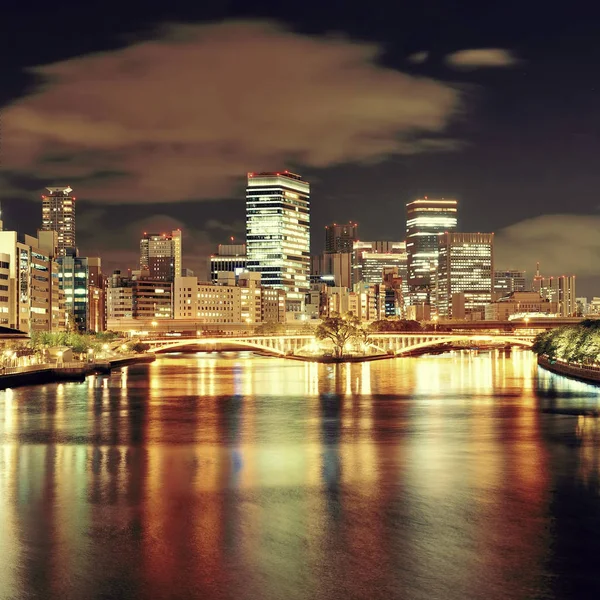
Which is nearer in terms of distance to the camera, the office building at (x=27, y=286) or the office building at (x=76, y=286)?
the office building at (x=27, y=286)

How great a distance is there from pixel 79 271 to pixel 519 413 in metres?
139

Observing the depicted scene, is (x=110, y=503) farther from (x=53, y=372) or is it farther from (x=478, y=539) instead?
(x=53, y=372)

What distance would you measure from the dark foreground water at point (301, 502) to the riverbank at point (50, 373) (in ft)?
67.4

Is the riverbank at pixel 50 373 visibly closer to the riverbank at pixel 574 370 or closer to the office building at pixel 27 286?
the office building at pixel 27 286

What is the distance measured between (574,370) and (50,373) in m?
48.9

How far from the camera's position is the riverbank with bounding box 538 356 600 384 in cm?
7650

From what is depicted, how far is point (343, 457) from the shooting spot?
1510 inches

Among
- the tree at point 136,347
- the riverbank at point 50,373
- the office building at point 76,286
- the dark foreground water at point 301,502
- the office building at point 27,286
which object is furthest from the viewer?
the office building at point 76,286

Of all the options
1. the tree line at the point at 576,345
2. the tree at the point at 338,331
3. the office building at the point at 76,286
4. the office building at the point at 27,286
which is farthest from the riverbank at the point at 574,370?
the office building at the point at 76,286

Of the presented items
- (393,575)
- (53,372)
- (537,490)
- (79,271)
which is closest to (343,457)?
(537,490)

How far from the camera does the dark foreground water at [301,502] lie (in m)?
21.0

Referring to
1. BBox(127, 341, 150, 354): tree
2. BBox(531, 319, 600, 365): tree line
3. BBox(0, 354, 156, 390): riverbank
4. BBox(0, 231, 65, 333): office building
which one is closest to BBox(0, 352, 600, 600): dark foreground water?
BBox(0, 354, 156, 390): riverbank

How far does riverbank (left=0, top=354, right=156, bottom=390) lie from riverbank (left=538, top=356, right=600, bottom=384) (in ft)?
152

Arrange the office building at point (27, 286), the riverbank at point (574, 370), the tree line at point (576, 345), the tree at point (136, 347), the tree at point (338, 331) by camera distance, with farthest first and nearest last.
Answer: the tree at point (136, 347) < the tree at point (338, 331) < the office building at point (27, 286) < the tree line at point (576, 345) < the riverbank at point (574, 370)
